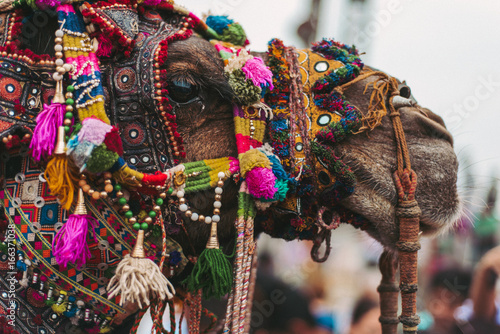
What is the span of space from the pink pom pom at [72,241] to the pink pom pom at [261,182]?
2.09 feet

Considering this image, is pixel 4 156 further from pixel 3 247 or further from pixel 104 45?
pixel 104 45

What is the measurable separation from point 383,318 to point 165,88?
172 centimetres

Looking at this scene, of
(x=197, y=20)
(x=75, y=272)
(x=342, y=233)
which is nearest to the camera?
(x=75, y=272)

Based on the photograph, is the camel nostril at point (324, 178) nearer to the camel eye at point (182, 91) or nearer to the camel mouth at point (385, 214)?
the camel mouth at point (385, 214)

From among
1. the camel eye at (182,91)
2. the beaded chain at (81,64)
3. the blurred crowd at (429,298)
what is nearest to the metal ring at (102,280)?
the beaded chain at (81,64)

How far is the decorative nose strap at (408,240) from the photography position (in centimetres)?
200

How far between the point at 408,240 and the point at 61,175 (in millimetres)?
1449

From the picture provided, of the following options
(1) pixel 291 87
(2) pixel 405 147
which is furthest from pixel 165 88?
(2) pixel 405 147

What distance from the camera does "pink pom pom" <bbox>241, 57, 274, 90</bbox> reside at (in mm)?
1897

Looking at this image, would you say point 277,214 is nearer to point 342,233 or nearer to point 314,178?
point 314,178

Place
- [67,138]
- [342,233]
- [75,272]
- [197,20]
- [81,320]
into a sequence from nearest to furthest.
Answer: [67,138]
[75,272]
[81,320]
[197,20]
[342,233]

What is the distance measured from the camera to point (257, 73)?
191cm

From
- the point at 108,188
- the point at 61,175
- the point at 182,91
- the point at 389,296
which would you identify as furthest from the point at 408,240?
the point at 61,175

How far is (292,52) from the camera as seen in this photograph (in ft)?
7.09
